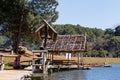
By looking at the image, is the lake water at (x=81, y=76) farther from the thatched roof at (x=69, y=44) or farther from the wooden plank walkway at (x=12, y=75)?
the wooden plank walkway at (x=12, y=75)

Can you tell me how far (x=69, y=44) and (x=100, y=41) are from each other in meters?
85.8

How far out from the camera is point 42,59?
28.5 meters

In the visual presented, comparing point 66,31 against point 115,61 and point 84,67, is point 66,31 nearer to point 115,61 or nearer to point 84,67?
point 115,61

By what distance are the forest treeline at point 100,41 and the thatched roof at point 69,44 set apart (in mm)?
31806

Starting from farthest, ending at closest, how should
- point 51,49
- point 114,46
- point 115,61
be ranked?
1. point 114,46
2. point 115,61
3. point 51,49

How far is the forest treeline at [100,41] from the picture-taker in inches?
4696

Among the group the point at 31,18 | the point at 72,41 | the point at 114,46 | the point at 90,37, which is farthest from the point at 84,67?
the point at 90,37

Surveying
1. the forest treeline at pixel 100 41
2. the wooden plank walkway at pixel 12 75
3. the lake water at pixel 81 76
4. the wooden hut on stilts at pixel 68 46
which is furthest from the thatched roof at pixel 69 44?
the forest treeline at pixel 100 41

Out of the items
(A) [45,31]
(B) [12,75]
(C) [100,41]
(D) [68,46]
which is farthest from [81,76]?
(C) [100,41]

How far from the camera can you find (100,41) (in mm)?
138375

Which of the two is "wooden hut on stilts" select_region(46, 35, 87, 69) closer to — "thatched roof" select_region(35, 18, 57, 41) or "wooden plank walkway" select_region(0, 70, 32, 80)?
"thatched roof" select_region(35, 18, 57, 41)

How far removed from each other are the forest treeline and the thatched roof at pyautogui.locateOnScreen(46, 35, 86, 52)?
3181 centimetres

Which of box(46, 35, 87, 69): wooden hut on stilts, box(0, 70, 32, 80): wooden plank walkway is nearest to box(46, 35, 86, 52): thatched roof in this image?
box(46, 35, 87, 69): wooden hut on stilts

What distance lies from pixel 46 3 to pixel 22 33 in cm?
652
